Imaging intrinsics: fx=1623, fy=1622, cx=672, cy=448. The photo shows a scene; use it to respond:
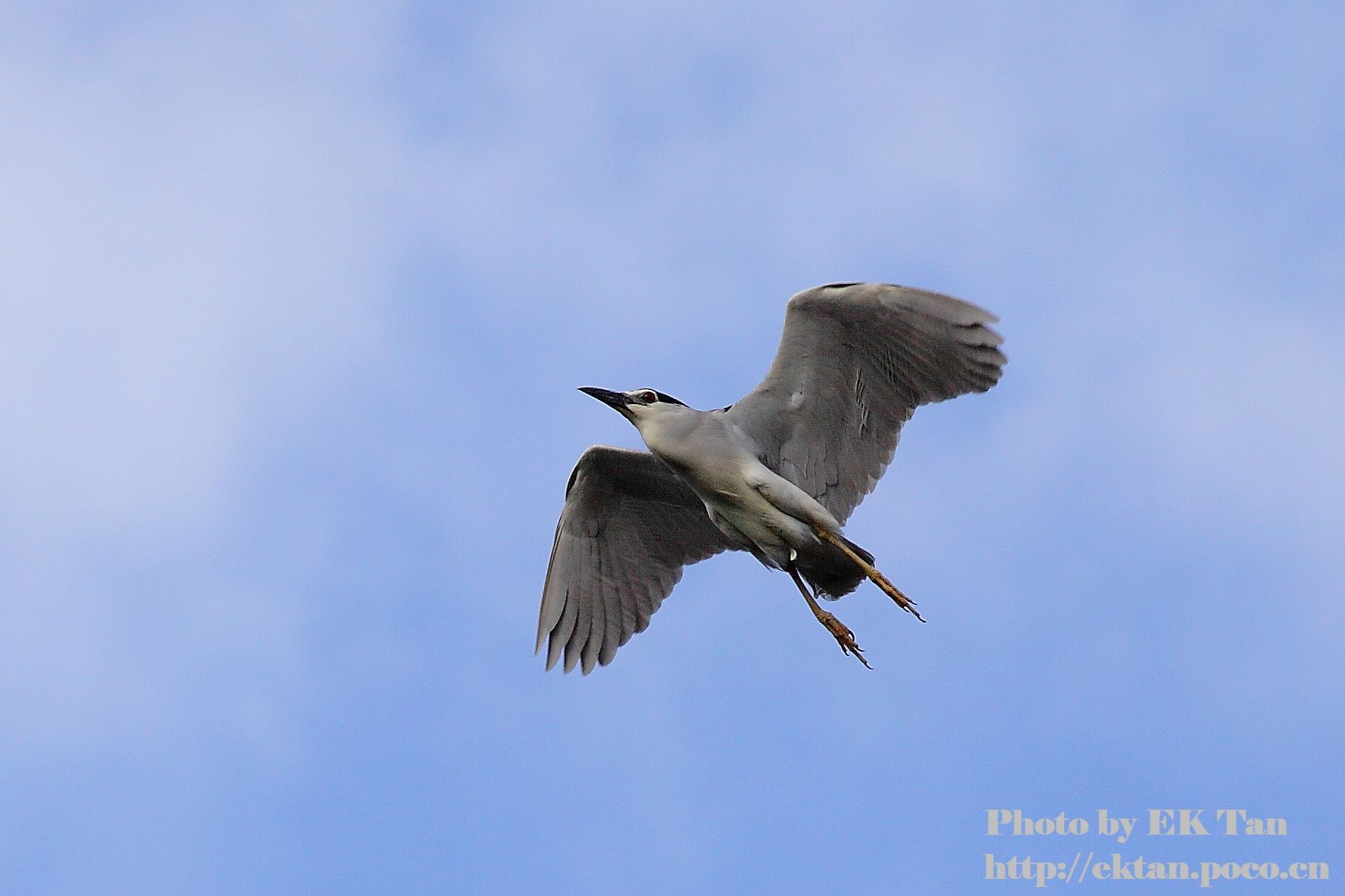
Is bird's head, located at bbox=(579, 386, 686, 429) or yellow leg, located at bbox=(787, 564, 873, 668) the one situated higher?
bird's head, located at bbox=(579, 386, 686, 429)

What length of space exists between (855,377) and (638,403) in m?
1.91

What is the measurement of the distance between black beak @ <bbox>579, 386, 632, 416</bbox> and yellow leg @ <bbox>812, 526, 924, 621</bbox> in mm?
2003

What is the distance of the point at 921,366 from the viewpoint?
13336 mm

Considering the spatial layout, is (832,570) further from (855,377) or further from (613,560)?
(613,560)

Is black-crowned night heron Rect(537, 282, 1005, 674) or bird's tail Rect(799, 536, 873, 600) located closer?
black-crowned night heron Rect(537, 282, 1005, 674)

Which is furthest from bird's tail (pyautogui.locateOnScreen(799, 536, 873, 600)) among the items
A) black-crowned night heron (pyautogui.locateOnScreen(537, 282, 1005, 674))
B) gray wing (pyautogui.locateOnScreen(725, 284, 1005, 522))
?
gray wing (pyautogui.locateOnScreen(725, 284, 1005, 522))

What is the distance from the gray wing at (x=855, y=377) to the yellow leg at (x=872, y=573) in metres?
0.56

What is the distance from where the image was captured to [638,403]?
14.1 metres

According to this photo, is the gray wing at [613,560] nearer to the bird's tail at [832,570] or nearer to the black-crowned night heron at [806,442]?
the black-crowned night heron at [806,442]

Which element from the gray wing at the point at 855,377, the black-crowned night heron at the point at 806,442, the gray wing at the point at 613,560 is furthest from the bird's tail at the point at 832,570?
the gray wing at the point at 613,560

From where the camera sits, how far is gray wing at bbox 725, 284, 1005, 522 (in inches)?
512

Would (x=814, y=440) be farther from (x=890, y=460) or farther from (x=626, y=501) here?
(x=626, y=501)

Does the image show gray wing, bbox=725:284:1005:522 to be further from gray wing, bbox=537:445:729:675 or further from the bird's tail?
gray wing, bbox=537:445:729:675

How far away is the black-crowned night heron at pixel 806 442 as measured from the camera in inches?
515
